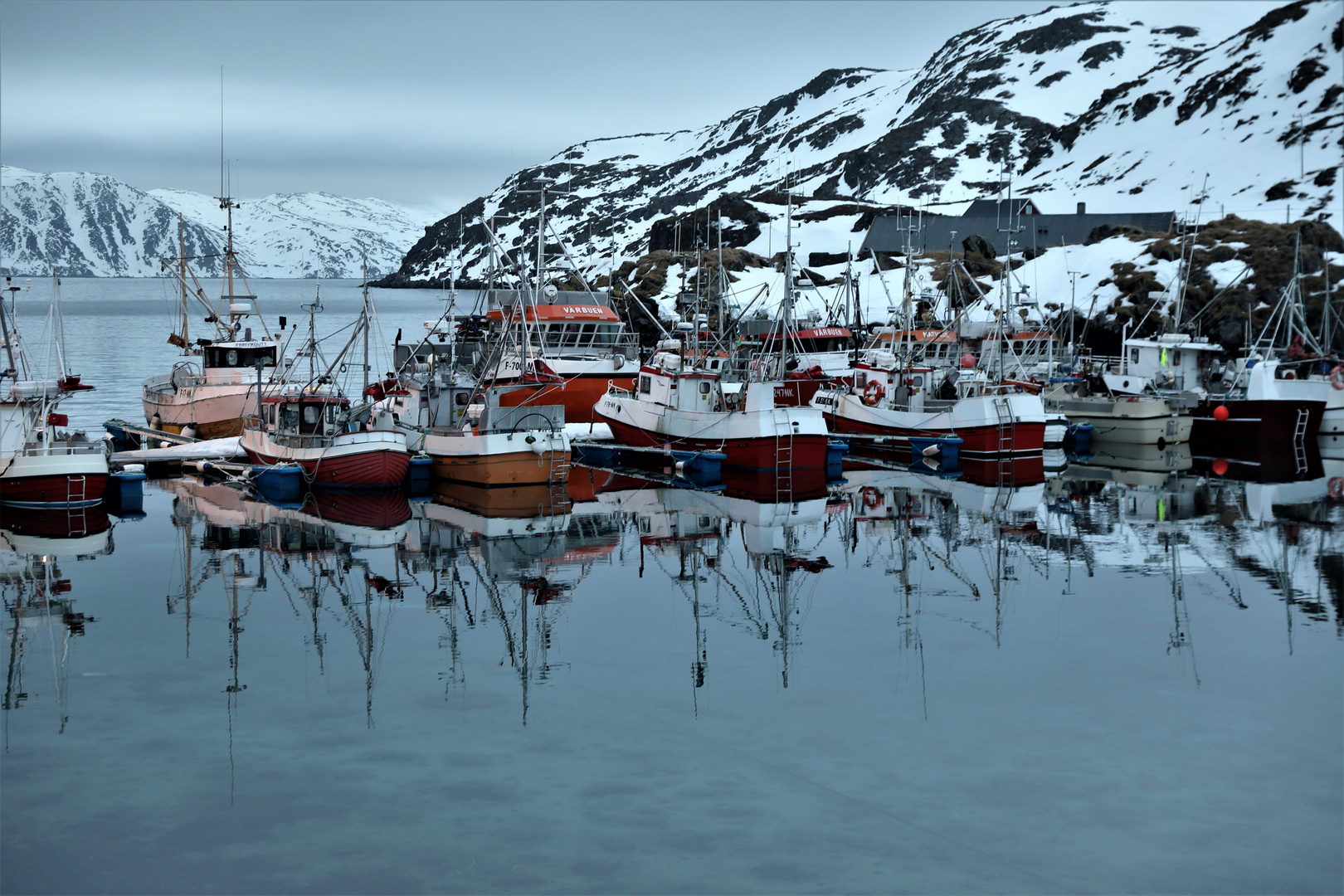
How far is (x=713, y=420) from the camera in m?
35.9

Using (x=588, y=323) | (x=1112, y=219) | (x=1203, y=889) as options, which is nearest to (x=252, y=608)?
(x=1203, y=889)

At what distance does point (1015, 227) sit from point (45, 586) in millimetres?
94255

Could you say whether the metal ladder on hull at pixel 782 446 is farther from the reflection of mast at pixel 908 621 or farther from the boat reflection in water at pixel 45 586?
the boat reflection in water at pixel 45 586

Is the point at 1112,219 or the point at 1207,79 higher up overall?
the point at 1207,79

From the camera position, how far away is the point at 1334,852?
11.1m

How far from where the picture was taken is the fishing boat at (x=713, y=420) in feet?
115

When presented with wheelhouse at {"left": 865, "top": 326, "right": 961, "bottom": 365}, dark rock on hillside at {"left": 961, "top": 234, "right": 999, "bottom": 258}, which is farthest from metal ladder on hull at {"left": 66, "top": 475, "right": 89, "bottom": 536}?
dark rock on hillside at {"left": 961, "top": 234, "right": 999, "bottom": 258}

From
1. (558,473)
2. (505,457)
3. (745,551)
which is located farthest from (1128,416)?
(745,551)

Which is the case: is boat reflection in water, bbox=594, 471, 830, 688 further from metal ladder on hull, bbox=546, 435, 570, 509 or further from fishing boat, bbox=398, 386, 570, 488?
fishing boat, bbox=398, 386, 570, 488

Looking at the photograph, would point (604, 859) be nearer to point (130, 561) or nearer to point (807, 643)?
point (807, 643)

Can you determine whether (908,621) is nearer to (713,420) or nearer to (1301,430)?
(713,420)

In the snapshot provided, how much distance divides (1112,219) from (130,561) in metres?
99.4

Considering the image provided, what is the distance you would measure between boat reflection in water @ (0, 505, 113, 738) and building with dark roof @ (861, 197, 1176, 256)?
83967mm

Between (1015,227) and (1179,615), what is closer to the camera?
(1179,615)
